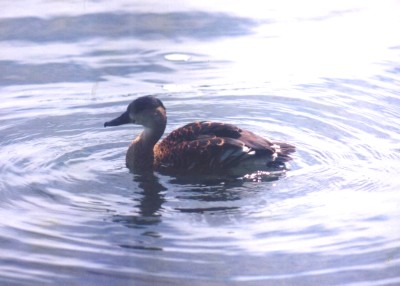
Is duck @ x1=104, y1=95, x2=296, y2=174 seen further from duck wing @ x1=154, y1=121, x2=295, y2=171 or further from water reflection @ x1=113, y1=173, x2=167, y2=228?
water reflection @ x1=113, y1=173, x2=167, y2=228

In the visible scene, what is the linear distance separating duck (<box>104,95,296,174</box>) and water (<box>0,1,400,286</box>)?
22 centimetres

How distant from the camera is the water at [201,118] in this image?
24.2 ft

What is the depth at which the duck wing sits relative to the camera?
31.3ft

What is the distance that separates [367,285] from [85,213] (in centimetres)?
244

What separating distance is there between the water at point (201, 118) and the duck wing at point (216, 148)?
276 millimetres

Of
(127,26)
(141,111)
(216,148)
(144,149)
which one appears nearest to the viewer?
(216,148)

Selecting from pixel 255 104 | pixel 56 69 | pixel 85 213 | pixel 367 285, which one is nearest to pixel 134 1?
pixel 56 69

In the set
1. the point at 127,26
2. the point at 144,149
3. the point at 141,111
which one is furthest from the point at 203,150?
the point at 127,26

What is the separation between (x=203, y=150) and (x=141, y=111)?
0.85 m

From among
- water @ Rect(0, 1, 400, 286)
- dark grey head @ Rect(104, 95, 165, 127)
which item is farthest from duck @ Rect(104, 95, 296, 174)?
water @ Rect(0, 1, 400, 286)

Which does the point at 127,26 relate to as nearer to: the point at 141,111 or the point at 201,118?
the point at 201,118

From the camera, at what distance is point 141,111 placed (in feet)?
33.1

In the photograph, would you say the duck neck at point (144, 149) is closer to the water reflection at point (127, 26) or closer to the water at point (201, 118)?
the water at point (201, 118)

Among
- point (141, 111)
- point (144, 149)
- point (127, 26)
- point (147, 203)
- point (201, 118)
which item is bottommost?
point (147, 203)
